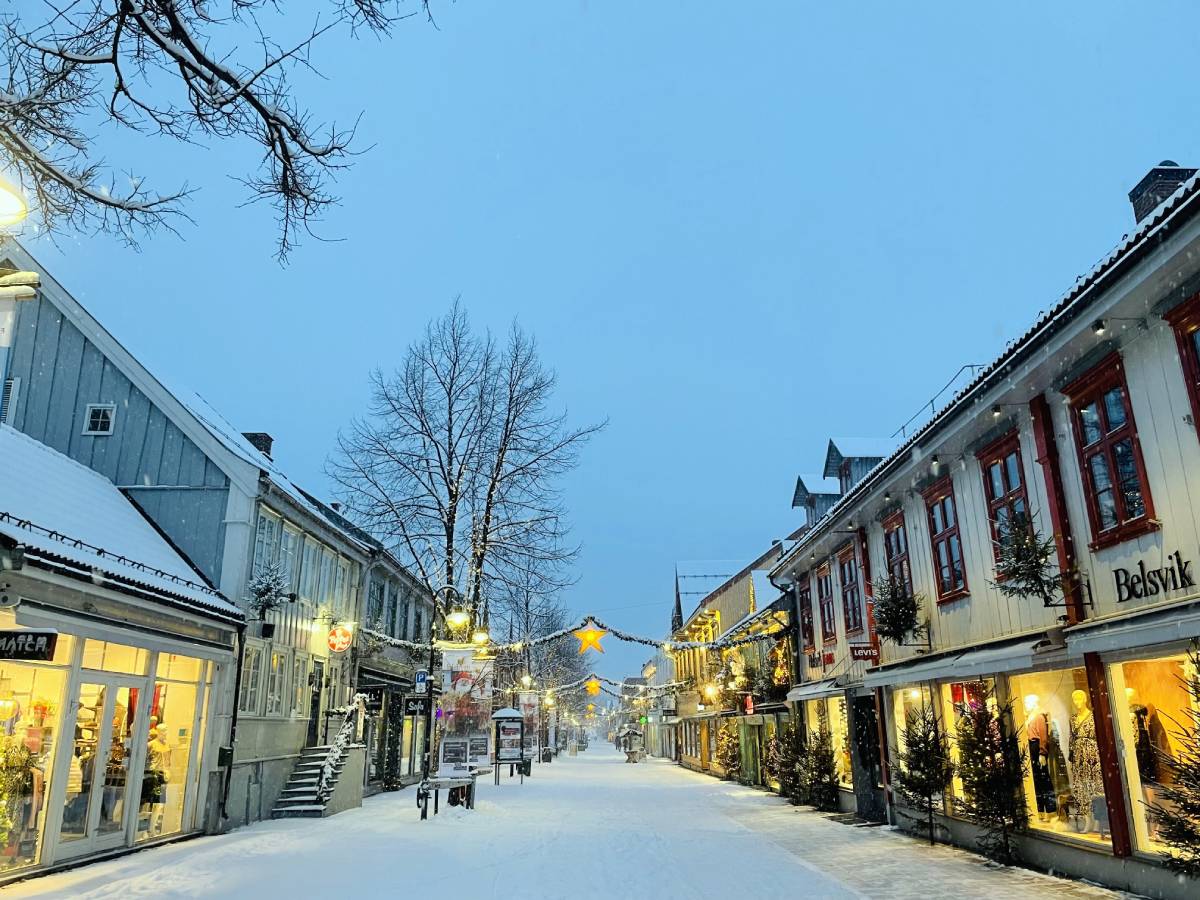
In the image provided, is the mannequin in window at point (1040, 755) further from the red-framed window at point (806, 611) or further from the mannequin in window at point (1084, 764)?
the red-framed window at point (806, 611)

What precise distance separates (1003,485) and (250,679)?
14.6m

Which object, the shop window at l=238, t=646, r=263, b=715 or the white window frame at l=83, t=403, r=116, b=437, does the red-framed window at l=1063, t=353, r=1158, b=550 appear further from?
the white window frame at l=83, t=403, r=116, b=437

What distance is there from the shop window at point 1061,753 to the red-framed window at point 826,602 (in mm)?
9535

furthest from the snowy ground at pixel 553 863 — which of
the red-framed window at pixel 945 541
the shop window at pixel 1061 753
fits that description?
the red-framed window at pixel 945 541

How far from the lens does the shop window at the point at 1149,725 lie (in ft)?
30.5

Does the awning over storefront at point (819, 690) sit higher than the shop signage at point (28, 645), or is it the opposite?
the shop signage at point (28, 645)

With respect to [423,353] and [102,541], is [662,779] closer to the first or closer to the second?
[423,353]

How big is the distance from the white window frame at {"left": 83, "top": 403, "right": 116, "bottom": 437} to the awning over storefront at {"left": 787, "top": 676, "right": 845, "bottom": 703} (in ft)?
55.3

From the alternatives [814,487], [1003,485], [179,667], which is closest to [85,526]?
[179,667]

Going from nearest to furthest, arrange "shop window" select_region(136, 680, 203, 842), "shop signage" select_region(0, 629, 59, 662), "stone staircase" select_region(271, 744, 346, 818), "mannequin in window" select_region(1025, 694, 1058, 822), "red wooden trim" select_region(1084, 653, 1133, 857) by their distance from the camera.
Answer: "shop signage" select_region(0, 629, 59, 662), "red wooden trim" select_region(1084, 653, 1133, 857), "mannequin in window" select_region(1025, 694, 1058, 822), "shop window" select_region(136, 680, 203, 842), "stone staircase" select_region(271, 744, 346, 818)

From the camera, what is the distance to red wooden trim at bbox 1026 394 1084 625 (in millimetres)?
10805

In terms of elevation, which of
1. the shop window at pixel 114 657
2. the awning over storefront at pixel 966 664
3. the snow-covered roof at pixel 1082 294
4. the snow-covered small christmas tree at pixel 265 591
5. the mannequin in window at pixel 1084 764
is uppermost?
the snow-covered roof at pixel 1082 294

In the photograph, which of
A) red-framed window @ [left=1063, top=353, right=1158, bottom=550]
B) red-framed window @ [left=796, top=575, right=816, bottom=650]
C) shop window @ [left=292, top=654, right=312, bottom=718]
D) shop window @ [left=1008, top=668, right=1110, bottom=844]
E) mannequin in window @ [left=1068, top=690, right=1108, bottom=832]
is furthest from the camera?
red-framed window @ [left=796, top=575, right=816, bottom=650]

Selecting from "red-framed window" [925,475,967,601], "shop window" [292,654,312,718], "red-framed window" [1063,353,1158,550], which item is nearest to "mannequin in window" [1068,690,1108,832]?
"red-framed window" [1063,353,1158,550]
